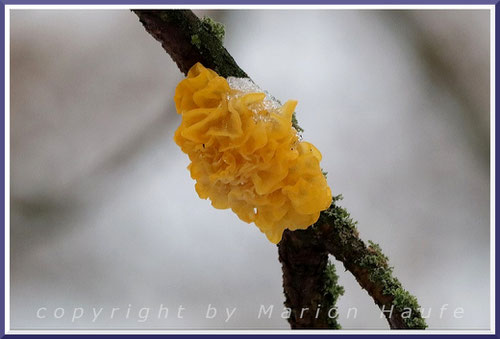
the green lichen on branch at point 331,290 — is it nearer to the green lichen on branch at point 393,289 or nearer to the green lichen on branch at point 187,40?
the green lichen on branch at point 393,289

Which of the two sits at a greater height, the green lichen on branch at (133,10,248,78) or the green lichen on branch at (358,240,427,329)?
the green lichen on branch at (133,10,248,78)

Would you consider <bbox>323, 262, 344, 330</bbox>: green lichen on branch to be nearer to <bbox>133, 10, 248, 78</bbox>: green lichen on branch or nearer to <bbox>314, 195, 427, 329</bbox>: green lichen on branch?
<bbox>314, 195, 427, 329</bbox>: green lichen on branch

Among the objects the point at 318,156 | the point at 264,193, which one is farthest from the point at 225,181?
the point at 318,156

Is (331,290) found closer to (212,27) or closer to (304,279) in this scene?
(304,279)

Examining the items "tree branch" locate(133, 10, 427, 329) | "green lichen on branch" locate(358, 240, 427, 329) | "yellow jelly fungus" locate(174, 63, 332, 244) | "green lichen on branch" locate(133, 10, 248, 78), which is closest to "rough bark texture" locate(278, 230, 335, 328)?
"tree branch" locate(133, 10, 427, 329)

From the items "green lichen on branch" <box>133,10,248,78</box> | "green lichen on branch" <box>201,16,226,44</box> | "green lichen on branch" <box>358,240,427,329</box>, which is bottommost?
"green lichen on branch" <box>358,240,427,329</box>
